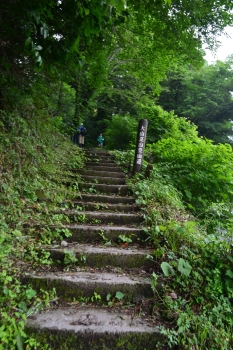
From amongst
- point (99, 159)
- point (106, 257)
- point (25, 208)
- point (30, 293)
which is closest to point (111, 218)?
point (106, 257)

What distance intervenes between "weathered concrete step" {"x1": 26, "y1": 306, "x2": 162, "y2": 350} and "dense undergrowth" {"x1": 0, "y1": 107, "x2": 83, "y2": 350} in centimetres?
10

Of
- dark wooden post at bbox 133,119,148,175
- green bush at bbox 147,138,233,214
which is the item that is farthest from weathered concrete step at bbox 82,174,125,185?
green bush at bbox 147,138,233,214

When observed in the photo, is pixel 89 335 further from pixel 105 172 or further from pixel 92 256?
pixel 105 172

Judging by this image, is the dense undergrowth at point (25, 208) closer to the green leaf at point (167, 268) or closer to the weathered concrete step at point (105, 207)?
the weathered concrete step at point (105, 207)

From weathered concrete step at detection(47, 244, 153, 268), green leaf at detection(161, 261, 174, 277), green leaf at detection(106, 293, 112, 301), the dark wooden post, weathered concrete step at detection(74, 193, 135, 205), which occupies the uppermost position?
the dark wooden post

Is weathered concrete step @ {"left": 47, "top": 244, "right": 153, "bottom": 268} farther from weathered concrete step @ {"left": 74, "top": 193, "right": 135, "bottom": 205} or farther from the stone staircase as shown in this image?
weathered concrete step @ {"left": 74, "top": 193, "right": 135, "bottom": 205}

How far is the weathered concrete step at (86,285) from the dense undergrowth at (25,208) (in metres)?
0.09

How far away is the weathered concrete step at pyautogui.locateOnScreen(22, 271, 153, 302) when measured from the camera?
256 cm

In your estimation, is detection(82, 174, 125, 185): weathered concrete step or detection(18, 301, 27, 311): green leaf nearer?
detection(18, 301, 27, 311): green leaf

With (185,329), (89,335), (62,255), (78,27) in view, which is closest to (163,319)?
(185,329)

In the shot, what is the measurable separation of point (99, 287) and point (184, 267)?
977 mm

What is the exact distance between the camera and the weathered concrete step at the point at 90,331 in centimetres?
212

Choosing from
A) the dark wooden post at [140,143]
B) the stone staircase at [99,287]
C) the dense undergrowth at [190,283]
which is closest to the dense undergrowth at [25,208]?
the stone staircase at [99,287]

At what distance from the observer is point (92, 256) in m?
3.05
